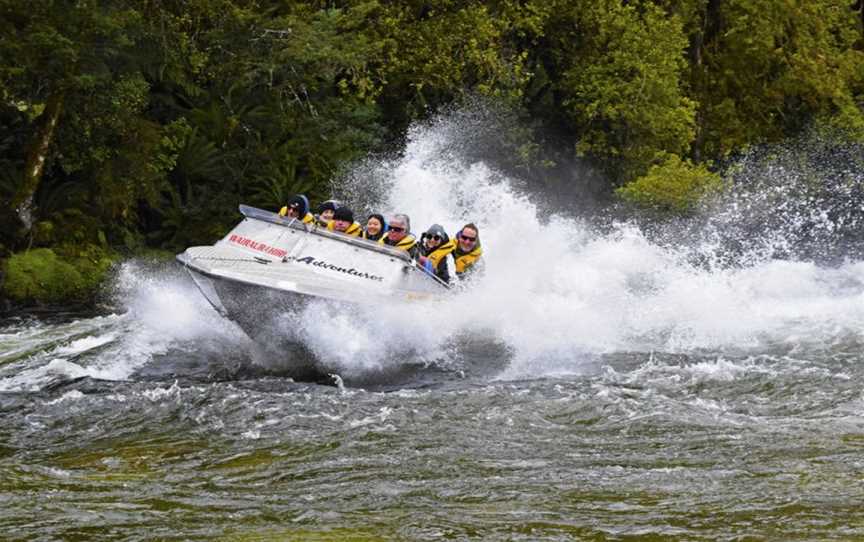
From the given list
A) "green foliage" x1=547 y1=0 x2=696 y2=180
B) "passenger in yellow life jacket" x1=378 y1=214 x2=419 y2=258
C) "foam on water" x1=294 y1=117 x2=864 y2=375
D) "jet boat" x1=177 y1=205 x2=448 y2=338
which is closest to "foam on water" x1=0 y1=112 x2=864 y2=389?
"foam on water" x1=294 y1=117 x2=864 y2=375

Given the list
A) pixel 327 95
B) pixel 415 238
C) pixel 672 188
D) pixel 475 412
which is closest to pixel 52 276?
pixel 415 238

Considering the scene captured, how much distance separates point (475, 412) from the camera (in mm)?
13602

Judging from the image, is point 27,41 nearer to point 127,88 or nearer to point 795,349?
point 127,88

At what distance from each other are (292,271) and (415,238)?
8.76 ft

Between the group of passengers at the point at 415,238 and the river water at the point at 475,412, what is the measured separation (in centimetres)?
50

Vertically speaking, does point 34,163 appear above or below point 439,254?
above

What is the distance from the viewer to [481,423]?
1308 centimetres

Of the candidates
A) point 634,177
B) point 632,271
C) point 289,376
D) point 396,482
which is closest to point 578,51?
point 634,177

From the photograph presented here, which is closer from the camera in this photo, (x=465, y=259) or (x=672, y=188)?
(x=465, y=259)

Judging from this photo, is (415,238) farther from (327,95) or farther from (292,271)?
(327,95)

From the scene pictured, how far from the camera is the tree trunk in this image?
69.7 feet

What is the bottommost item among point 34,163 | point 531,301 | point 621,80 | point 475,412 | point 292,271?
point 475,412

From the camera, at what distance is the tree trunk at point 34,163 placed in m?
21.2

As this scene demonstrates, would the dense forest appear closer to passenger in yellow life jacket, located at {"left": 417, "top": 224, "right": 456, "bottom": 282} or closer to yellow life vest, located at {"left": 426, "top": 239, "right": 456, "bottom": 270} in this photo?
passenger in yellow life jacket, located at {"left": 417, "top": 224, "right": 456, "bottom": 282}
